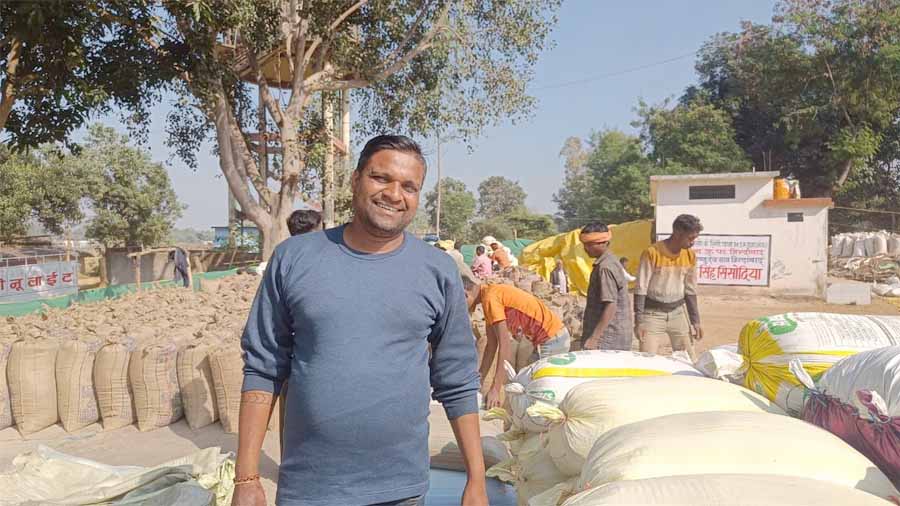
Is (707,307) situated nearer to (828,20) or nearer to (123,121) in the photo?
(123,121)

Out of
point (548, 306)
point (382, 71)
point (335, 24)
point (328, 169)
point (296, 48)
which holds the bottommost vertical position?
point (548, 306)

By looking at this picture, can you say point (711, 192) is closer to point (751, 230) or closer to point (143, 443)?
point (751, 230)

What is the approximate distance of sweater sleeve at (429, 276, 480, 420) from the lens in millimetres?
1824

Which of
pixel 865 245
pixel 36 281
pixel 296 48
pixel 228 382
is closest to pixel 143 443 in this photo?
pixel 228 382

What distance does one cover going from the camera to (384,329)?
165cm

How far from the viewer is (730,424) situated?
199cm

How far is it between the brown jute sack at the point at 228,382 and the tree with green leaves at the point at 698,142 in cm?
2498

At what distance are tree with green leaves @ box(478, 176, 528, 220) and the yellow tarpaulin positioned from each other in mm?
51482

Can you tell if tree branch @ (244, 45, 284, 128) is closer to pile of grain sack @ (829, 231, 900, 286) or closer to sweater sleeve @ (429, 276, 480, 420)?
sweater sleeve @ (429, 276, 480, 420)

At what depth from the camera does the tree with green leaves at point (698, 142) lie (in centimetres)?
2680

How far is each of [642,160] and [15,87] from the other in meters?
26.7

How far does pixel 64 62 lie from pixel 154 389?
418cm

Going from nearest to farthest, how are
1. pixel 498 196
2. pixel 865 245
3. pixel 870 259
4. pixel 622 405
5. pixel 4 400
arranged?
pixel 622 405 < pixel 4 400 < pixel 870 259 < pixel 865 245 < pixel 498 196

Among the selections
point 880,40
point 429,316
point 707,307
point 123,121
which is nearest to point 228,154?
point 123,121
